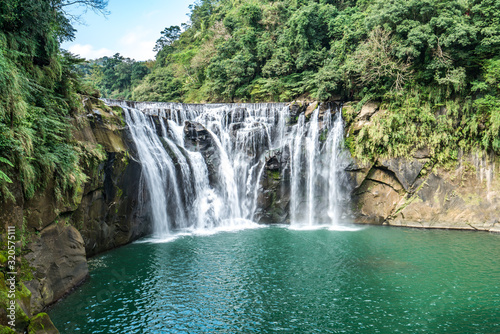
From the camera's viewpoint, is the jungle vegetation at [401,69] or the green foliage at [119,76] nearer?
the jungle vegetation at [401,69]

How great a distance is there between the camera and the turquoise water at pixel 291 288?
752 centimetres

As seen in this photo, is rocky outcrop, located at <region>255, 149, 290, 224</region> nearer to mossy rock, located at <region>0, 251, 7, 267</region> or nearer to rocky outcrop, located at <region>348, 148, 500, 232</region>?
rocky outcrop, located at <region>348, 148, 500, 232</region>

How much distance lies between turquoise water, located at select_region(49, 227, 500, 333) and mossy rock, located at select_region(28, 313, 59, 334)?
4.38 ft

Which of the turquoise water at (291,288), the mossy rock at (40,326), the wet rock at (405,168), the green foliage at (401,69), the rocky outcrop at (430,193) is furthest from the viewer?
the wet rock at (405,168)

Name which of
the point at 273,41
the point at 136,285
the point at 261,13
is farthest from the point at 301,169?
the point at 261,13

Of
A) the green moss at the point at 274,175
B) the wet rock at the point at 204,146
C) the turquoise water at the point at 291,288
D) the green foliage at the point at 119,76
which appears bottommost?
the turquoise water at the point at 291,288

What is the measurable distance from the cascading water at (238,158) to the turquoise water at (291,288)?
13.2ft

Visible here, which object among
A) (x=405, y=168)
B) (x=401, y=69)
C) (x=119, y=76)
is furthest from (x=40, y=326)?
(x=119, y=76)

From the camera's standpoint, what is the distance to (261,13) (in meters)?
29.2

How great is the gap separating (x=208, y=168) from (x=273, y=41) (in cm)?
1503

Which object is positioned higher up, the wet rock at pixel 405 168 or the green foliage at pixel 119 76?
the green foliage at pixel 119 76

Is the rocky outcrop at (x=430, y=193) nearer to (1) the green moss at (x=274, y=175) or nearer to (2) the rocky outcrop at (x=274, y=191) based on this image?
(2) the rocky outcrop at (x=274, y=191)

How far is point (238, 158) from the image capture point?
65.1 ft

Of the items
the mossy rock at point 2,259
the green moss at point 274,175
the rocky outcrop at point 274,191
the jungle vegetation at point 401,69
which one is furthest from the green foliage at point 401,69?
the mossy rock at point 2,259
